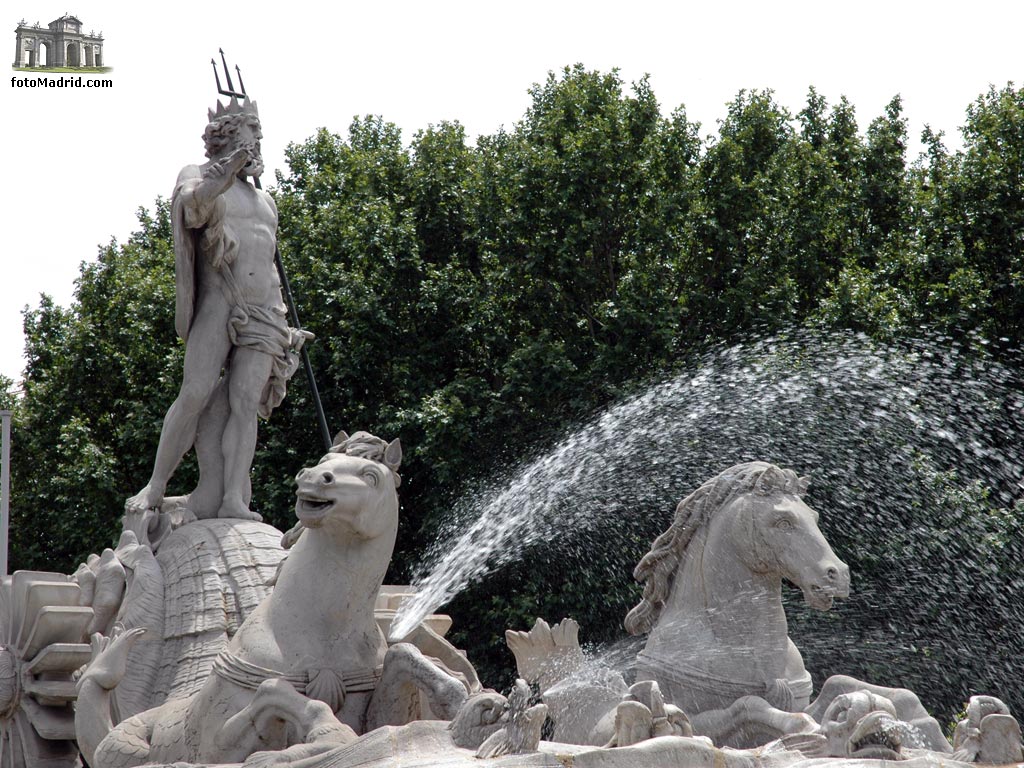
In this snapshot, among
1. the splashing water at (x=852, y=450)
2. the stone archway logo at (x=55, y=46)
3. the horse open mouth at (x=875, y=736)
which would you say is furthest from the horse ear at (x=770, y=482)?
the stone archway logo at (x=55, y=46)

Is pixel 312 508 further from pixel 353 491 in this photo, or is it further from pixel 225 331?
pixel 225 331

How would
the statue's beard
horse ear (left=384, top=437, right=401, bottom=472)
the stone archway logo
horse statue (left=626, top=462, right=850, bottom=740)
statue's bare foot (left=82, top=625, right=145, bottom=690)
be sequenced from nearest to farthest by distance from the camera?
horse ear (left=384, top=437, right=401, bottom=472)
horse statue (left=626, top=462, right=850, bottom=740)
statue's bare foot (left=82, top=625, right=145, bottom=690)
the statue's beard
the stone archway logo

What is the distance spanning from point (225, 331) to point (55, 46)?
35.6 feet

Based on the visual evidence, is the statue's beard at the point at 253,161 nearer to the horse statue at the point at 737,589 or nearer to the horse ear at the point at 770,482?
the horse statue at the point at 737,589

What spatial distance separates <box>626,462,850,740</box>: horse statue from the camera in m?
6.72

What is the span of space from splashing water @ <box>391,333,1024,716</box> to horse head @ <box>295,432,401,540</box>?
7.28m

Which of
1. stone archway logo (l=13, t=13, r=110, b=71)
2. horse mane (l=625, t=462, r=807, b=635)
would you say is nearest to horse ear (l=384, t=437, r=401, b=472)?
horse mane (l=625, t=462, r=807, b=635)

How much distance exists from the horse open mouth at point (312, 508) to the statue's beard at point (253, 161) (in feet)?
11.4

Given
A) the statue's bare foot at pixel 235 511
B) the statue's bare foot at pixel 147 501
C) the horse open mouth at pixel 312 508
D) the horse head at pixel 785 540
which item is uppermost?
the statue's bare foot at pixel 147 501

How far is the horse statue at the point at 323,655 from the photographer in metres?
6.04

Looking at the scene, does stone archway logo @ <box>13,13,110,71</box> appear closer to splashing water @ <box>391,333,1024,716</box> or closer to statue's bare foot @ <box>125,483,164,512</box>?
splashing water @ <box>391,333,1024,716</box>

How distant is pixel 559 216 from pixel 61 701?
12.2m

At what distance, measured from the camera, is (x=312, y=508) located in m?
6.24

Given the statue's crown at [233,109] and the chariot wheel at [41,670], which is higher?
the statue's crown at [233,109]
